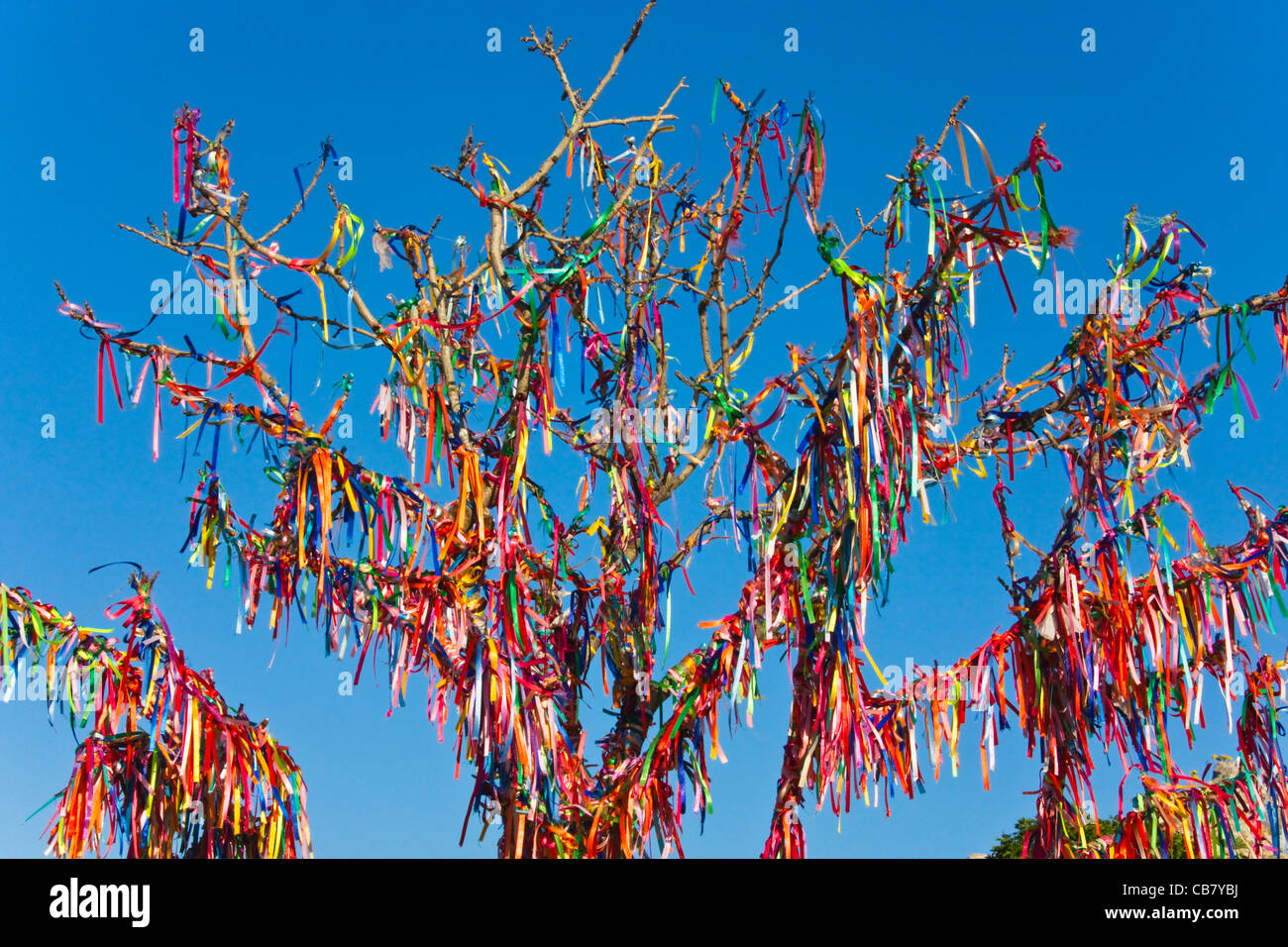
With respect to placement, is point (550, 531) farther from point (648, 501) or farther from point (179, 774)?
point (179, 774)

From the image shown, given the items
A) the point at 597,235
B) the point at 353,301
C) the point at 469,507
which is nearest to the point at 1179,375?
the point at 597,235

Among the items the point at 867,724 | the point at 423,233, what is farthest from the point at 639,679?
the point at 423,233

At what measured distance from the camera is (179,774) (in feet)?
18.9

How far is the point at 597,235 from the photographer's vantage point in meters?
5.93

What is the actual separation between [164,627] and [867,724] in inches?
126

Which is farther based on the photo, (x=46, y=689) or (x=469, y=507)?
Result: (x=469, y=507)

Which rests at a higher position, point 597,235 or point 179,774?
point 597,235

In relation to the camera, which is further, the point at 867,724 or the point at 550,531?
the point at 550,531

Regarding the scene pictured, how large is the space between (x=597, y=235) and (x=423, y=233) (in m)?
0.99
